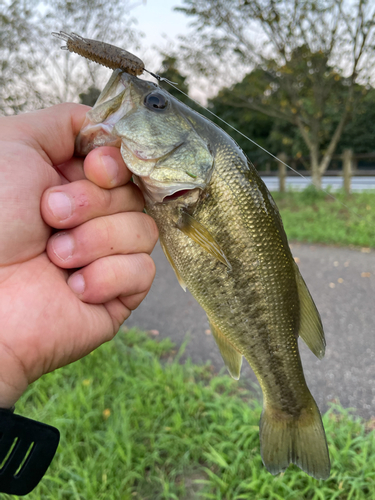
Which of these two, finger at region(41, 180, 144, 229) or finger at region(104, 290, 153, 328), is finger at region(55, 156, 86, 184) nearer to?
finger at region(41, 180, 144, 229)

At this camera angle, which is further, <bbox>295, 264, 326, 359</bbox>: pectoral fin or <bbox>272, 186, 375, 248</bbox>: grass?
<bbox>272, 186, 375, 248</bbox>: grass

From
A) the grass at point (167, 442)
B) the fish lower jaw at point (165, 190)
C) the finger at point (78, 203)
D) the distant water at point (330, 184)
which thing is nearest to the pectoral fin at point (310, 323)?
the fish lower jaw at point (165, 190)

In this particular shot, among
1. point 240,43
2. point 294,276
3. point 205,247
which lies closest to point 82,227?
point 205,247

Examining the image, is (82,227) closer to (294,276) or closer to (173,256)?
(173,256)

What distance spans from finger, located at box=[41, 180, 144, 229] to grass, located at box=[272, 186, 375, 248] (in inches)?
207

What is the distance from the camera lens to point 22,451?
1183 millimetres

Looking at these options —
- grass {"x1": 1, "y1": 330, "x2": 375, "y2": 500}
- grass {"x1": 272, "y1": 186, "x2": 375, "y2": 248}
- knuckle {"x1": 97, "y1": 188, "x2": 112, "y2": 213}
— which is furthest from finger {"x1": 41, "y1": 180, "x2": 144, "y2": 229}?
grass {"x1": 272, "y1": 186, "x2": 375, "y2": 248}

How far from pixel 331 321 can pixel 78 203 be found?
4059 millimetres

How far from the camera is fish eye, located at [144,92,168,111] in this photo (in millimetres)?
1290

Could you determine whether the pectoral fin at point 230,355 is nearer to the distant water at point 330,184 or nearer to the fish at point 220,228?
the fish at point 220,228

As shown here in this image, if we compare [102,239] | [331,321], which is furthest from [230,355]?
[331,321]

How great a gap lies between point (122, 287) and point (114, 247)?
0.54ft

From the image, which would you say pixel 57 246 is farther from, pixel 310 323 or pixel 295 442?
pixel 295 442

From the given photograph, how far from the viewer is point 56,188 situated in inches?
50.4
